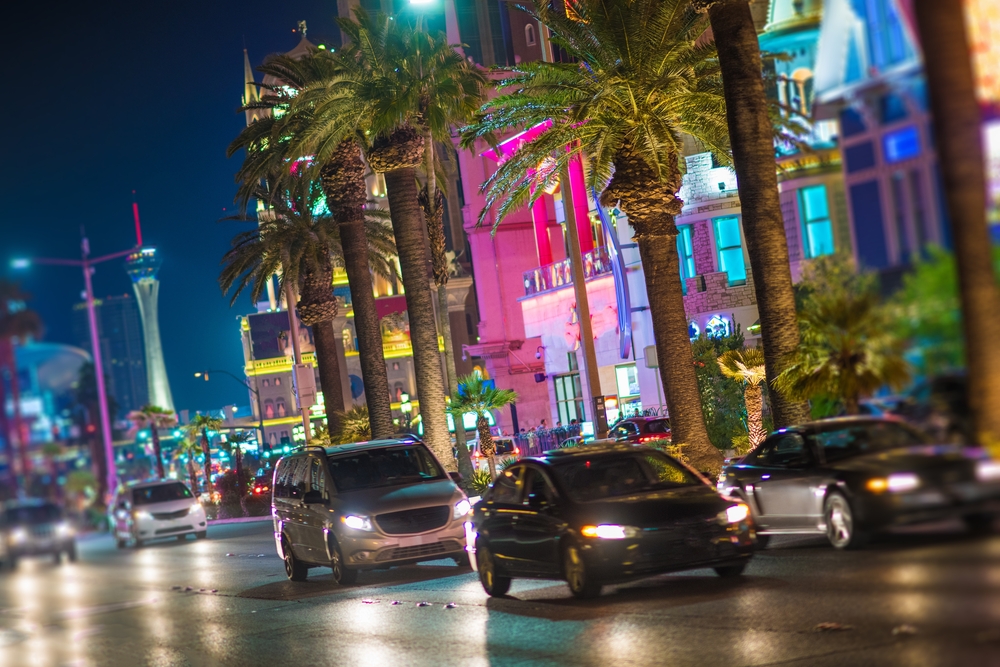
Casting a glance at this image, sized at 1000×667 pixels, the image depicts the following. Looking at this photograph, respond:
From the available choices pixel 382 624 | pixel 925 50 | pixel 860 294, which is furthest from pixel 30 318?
pixel 382 624

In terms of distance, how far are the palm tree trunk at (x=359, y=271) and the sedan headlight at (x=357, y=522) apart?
523 inches

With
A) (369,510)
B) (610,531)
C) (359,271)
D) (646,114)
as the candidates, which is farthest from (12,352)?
(359,271)

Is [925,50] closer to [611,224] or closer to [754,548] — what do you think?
[754,548]

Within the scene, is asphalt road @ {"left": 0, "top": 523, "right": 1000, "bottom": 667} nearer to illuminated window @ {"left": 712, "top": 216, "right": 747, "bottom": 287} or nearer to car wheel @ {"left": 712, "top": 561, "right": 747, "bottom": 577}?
car wheel @ {"left": 712, "top": 561, "right": 747, "bottom": 577}

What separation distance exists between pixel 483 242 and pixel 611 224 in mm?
25854

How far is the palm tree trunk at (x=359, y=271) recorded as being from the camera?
99.3 ft

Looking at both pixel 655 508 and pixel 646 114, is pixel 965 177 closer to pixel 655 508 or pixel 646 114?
pixel 655 508

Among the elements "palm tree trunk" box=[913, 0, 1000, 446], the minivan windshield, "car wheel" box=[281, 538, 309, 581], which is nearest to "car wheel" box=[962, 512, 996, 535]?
"palm tree trunk" box=[913, 0, 1000, 446]

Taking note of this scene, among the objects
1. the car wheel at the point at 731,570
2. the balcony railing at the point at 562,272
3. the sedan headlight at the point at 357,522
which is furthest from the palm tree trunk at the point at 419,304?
the balcony railing at the point at 562,272

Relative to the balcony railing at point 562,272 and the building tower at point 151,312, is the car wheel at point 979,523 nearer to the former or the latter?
the building tower at point 151,312

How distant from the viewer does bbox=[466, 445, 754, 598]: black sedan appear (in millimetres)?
12195

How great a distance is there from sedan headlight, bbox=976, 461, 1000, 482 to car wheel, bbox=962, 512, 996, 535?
89 mm

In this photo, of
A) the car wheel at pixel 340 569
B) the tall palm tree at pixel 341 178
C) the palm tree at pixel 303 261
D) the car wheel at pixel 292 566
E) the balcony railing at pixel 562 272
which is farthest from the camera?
the balcony railing at pixel 562 272

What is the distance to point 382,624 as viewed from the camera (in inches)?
500
